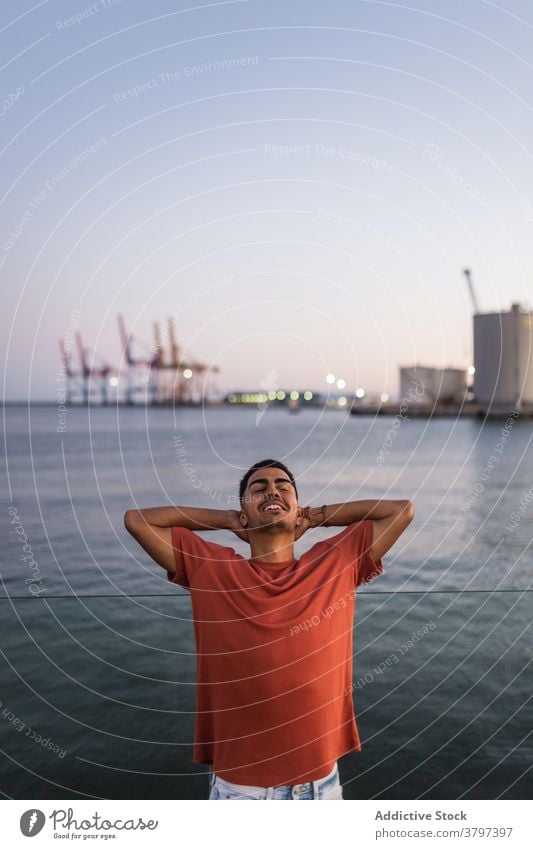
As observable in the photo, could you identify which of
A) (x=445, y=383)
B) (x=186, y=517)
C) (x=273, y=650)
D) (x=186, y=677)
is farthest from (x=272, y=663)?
(x=445, y=383)

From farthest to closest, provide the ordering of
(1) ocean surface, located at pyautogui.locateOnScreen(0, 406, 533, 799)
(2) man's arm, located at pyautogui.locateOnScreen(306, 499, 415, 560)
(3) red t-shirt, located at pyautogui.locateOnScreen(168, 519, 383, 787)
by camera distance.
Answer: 1. (1) ocean surface, located at pyautogui.locateOnScreen(0, 406, 533, 799)
2. (2) man's arm, located at pyautogui.locateOnScreen(306, 499, 415, 560)
3. (3) red t-shirt, located at pyautogui.locateOnScreen(168, 519, 383, 787)

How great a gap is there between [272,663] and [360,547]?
22.2 inches

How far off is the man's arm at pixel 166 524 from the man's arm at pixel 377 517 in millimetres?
368

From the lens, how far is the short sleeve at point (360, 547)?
2.59 metres

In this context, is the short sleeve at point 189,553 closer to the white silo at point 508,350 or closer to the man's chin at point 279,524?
the man's chin at point 279,524

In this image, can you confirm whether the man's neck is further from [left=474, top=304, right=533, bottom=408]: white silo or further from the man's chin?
[left=474, top=304, right=533, bottom=408]: white silo

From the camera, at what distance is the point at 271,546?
2.58 m

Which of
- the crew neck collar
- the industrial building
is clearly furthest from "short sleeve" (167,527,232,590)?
the industrial building

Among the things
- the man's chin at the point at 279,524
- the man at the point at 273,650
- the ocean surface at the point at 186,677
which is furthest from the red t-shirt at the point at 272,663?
the ocean surface at the point at 186,677

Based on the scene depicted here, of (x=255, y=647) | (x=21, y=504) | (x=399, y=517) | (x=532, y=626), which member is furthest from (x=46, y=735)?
(x=21, y=504)

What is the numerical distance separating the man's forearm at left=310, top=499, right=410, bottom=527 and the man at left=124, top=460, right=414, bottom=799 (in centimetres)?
9

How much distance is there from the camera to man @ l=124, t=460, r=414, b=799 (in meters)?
2.34

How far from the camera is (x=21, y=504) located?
2180 centimetres
